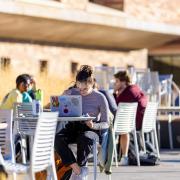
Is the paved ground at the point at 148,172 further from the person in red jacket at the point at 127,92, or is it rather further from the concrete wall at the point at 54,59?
the concrete wall at the point at 54,59

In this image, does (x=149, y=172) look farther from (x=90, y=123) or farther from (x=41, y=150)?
(x=41, y=150)

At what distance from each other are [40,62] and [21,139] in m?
17.8

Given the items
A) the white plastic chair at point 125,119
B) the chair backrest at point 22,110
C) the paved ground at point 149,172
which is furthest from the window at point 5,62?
the chair backrest at point 22,110

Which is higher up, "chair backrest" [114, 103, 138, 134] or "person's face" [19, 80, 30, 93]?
"person's face" [19, 80, 30, 93]

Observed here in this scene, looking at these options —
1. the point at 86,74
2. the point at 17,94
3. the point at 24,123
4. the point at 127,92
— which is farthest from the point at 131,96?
the point at 86,74

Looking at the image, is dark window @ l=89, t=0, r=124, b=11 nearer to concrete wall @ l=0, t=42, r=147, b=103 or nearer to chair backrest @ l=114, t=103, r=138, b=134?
concrete wall @ l=0, t=42, r=147, b=103

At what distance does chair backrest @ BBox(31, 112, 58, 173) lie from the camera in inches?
338

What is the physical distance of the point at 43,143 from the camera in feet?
28.8

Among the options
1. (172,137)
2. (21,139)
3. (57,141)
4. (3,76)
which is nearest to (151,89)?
(3,76)

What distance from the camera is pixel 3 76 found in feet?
73.9

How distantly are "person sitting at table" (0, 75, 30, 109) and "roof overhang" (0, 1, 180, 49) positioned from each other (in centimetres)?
1101

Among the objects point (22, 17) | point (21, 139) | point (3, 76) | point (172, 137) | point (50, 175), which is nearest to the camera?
point (50, 175)

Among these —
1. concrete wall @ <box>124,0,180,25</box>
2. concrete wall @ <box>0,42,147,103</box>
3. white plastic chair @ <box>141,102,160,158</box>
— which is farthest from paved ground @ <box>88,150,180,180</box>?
concrete wall @ <box>124,0,180,25</box>

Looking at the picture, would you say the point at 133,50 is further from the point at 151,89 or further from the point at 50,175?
the point at 50,175
